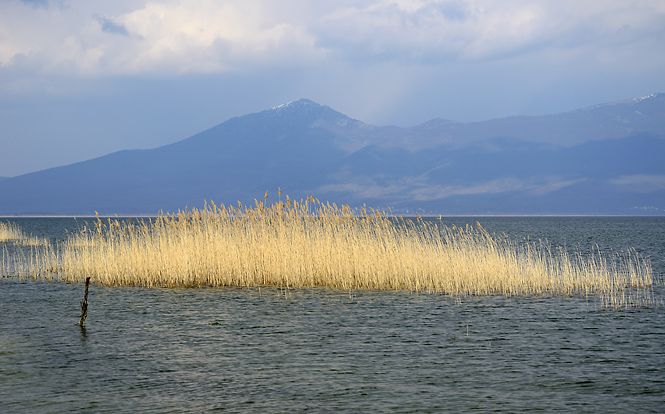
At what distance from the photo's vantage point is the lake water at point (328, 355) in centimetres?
923

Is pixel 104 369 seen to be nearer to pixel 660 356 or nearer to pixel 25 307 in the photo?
pixel 25 307

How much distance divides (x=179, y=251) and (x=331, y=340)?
358 inches

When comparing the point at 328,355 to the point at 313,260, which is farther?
the point at 313,260

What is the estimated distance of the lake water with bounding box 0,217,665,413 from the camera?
364 inches

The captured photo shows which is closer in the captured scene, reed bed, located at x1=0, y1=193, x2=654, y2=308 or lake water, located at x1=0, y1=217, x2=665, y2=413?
lake water, located at x1=0, y1=217, x2=665, y2=413

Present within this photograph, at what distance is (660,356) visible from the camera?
38.8ft

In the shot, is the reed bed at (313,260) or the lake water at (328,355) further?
the reed bed at (313,260)

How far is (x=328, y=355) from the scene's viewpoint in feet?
39.1

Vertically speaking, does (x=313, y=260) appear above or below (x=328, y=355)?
above

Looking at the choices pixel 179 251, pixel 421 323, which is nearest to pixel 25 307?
pixel 179 251

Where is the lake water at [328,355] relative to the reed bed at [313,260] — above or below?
below

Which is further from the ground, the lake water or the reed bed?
the reed bed

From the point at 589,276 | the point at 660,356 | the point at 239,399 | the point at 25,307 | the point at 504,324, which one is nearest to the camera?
the point at 239,399

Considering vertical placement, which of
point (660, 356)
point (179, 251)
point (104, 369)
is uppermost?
point (179, 251)
